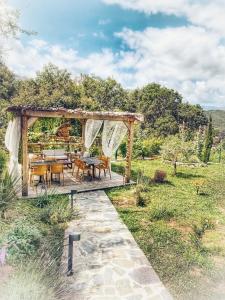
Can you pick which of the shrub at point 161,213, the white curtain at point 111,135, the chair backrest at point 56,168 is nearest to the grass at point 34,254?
the shrub at point 161,213

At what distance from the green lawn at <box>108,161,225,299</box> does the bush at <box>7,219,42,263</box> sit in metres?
2.23

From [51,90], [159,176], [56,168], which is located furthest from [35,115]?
[51,90]

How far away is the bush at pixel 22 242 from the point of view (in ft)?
15.1

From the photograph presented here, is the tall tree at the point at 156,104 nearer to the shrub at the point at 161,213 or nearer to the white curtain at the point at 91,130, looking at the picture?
the white curtain at the point at 91,130

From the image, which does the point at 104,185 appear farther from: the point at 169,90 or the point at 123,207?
the point at 169,90

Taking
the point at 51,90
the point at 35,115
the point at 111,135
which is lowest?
the point at 111,135

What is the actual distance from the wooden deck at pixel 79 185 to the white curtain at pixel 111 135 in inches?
44.5

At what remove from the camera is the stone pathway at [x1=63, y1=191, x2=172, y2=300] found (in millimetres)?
4562

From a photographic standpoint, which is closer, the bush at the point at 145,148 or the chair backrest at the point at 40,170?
the chair backrest at the point at 40,170

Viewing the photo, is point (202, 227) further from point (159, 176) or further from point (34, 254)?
point (159, 176)

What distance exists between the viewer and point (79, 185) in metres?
10.8

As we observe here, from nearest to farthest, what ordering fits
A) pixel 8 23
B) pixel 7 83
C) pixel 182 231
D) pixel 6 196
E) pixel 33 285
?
pixel 33 285 < pixel 6 196 < pixel 182 231 < pixel 8 23 < pixel 7 83

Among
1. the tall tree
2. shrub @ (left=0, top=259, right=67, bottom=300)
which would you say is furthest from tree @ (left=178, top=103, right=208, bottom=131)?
shrub @ (left=0, top=259, right=67, bottom=300)

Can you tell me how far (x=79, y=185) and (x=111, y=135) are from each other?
2.82m
